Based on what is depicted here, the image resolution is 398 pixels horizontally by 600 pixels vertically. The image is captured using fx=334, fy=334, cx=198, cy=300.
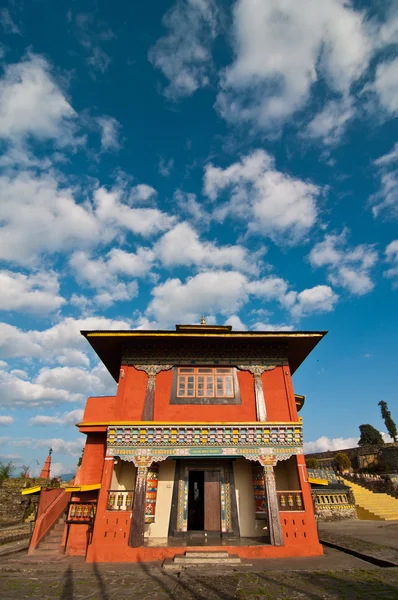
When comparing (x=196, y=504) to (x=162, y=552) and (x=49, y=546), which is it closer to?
(x=162, y=552)

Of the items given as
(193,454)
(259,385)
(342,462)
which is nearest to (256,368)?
(259,385)

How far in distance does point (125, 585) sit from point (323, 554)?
6.18 metres

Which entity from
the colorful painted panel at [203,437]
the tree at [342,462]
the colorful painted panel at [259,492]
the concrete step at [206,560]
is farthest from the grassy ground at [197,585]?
the tree at [342,462]

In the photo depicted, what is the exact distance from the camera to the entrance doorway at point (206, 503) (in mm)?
11633

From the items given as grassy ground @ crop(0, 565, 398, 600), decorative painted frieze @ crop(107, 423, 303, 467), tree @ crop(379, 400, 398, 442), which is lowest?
grassy ground @ crop(0, 565, 398, 600)

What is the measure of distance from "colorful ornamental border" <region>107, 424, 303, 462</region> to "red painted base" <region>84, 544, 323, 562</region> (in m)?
2.45

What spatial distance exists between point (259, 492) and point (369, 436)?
48.6 metres

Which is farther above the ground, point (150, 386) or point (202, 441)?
point (150, 386)

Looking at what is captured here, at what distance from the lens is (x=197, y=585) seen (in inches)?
295

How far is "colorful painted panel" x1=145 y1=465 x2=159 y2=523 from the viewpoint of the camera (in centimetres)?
1170

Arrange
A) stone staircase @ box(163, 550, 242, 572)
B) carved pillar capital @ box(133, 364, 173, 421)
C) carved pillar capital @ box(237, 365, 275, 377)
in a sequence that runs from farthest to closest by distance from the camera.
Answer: carved pillar capital @ box(237, 365, 275, 377) < carved pillar capital @ box(133, 364, 173, 421) < stone staircase @ box(163, 550, 242, 572)

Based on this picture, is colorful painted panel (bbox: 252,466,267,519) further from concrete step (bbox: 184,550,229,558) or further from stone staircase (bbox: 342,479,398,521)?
stone staircase (bbox: 342,479,398,521)

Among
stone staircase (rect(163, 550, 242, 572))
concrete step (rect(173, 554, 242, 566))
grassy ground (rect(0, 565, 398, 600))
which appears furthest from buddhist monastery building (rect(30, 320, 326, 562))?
grassy ground (rect(0, 565, 398, 600))

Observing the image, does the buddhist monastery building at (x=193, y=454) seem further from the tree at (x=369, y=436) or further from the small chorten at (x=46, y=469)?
the tree at (x=369, y=436)
